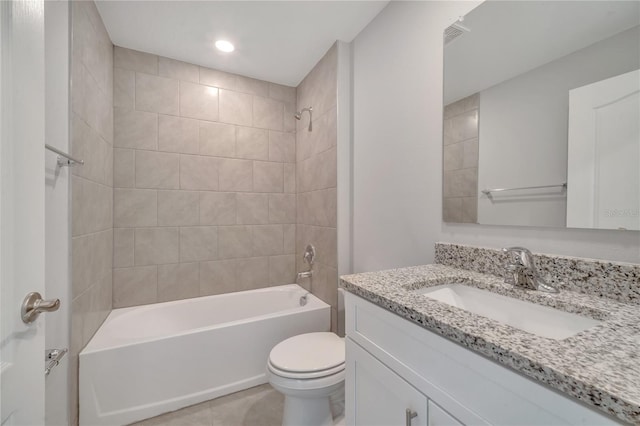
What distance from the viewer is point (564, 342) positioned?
504mm

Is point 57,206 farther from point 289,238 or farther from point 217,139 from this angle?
point 289,238

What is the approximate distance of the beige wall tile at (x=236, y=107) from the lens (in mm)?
2301

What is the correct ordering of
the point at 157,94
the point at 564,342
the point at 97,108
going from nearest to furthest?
→ the point at 564,342 < the point at 97,108 < the point at 157,94

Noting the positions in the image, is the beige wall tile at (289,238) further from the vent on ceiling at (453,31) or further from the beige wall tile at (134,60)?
the vent on ceiling at (453,31)

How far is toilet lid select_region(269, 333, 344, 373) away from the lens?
1.33 m

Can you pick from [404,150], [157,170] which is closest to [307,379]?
[404,150]

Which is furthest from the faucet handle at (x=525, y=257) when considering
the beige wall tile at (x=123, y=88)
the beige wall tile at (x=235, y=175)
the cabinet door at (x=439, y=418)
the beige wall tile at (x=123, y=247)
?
the beige wall tile at (x=123, y=88)

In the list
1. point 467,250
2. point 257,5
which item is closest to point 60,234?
point 257,5

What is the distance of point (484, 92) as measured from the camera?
112cm

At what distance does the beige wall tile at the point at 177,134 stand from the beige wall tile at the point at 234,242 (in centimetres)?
74

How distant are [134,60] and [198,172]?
0.95 metres

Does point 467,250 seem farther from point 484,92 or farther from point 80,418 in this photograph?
point 80,418

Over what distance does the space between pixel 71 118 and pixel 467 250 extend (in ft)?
6.43

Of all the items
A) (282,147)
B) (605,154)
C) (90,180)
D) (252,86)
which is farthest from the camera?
(282,147)
